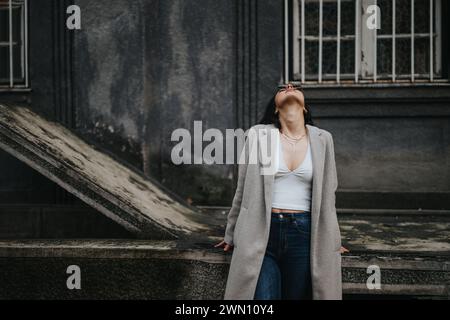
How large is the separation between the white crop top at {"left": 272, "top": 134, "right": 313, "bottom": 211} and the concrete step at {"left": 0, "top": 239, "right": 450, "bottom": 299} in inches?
36.3

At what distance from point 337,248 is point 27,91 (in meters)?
4.54

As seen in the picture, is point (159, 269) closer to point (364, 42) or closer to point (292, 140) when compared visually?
point (292, 140)

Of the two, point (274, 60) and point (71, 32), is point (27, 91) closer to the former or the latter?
point (71, 32)

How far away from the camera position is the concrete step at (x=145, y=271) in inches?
156

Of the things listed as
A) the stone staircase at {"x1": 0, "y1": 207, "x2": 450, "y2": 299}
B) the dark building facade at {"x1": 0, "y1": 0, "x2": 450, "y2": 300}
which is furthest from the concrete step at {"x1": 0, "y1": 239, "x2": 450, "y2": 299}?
the dark building facade at {"x1": 0, "y1": 0, "x2": 450, "y2": 300}

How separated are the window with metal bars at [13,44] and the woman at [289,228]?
4.17 m

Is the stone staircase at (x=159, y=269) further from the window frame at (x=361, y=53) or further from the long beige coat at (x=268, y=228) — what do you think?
the window frame at (x=361, y=53)

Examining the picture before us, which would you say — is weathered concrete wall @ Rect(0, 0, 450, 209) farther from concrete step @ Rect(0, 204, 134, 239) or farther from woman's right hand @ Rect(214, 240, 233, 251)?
woman's right hand @ Rect(214, 240, 233, 251)

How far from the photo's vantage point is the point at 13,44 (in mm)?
6395

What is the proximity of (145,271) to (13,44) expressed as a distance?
12.5 ft

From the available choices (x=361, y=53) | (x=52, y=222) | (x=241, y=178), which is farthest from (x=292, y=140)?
(x=52, y=222)

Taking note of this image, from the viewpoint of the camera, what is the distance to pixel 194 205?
20.2ft

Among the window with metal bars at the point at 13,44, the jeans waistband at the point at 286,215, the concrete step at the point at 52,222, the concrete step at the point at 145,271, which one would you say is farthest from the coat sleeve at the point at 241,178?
the window with metal bars at the point at 13,44
